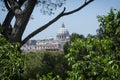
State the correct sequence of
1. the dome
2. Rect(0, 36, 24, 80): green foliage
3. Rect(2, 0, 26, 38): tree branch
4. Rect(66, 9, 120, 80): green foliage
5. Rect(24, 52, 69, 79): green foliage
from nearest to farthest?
Rect(66, 9, 120, 80): green foliage
Rect(0, 36, 24, 80): green foliage
Rect(2, 0, 26, 38): tree branch
Rect(24, 52, 69, 79): green foliage
the dome

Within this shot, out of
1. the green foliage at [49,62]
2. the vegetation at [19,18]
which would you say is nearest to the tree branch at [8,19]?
the vegetation at [19,18]

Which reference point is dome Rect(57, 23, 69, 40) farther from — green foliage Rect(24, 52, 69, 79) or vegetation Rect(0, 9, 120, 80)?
vegetation Rect(0, 9, 120, 80)

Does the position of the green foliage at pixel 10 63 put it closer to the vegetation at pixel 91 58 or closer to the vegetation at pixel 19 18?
the vegetation at pixel 91 58

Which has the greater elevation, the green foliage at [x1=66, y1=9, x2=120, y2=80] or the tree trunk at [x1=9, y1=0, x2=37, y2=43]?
the tree trunk at [x1=9, y1=0, x2=37, y2=43]

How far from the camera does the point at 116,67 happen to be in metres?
3.74

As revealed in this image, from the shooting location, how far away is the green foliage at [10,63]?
13.1 ft

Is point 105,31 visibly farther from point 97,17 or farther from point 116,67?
point 116,67

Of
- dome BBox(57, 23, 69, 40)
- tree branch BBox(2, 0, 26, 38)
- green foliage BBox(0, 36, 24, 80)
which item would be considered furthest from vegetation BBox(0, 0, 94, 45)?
dome BBox(57, 23, 69, 40)

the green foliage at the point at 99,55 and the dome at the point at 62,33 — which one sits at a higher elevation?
the dome at the point at 62,33

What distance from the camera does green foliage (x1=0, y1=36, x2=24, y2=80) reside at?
13.1ft

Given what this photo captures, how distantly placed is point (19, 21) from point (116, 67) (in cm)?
676

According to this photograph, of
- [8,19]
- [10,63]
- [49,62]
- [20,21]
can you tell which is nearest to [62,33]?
[49,62]

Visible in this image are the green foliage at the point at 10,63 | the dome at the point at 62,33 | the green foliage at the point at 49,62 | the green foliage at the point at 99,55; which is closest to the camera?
the green foliage at the point at 99,55

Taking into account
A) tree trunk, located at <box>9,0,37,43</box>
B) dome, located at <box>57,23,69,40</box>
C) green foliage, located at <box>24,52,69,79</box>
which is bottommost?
green foliage, located at <box>24,52,69,79</box>
